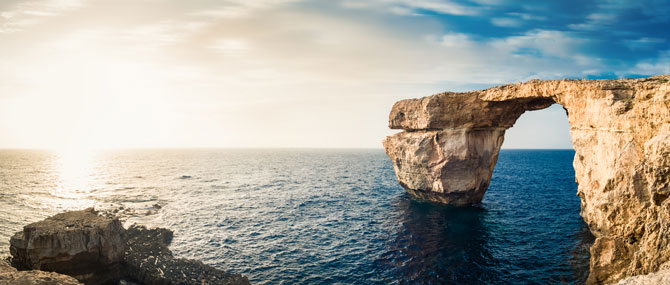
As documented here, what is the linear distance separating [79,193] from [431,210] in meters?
55.0

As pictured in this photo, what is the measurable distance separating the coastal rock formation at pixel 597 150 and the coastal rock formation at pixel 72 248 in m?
27.0

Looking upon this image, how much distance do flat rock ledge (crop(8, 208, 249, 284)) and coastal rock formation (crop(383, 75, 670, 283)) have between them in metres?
20.0

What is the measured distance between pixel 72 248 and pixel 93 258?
4.39 ft

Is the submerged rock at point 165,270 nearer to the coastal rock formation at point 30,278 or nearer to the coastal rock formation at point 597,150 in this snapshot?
the coastal rock formation at point 30,278

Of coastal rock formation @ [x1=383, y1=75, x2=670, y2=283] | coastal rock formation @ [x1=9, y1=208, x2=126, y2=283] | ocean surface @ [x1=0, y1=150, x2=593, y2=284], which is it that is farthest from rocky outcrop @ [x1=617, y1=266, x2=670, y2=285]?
coastal rock formation @ [x1=9, y1=208, x2=126, y2=283]

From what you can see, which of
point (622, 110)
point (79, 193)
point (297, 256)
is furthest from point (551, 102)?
point (79, 193)

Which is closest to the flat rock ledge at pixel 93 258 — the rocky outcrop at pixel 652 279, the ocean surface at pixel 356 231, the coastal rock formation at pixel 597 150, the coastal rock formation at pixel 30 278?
the ocean surface at pixel 356 231

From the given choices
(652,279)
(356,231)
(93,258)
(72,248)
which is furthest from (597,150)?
(72,248)

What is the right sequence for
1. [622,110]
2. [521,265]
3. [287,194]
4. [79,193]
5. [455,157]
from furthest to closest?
[79,193], [287,194], [455,157], [521,265], [622,110]

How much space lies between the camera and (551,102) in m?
26.4

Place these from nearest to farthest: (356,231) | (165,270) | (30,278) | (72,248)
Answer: (30,278), (72,248), (165,270), (356,231)

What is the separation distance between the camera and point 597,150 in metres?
18.1

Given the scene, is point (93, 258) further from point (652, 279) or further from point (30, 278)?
point (652, 279)

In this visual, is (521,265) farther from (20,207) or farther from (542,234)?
(20,207)
